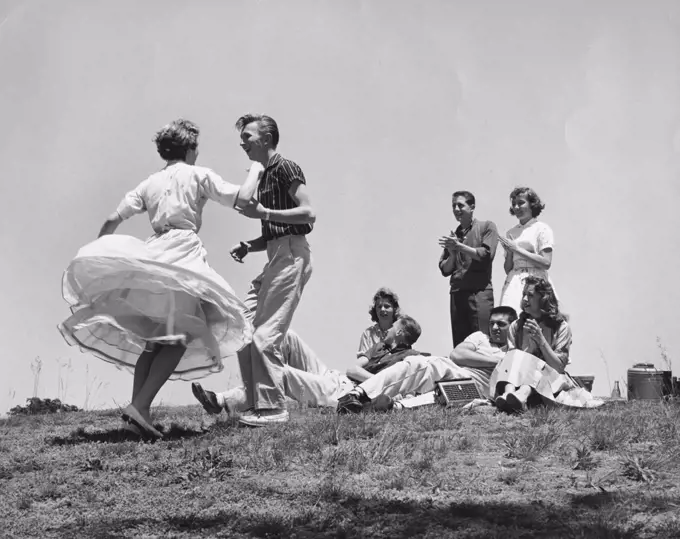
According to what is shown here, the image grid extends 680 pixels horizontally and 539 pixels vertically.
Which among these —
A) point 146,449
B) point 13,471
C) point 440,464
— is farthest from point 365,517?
point 13,471

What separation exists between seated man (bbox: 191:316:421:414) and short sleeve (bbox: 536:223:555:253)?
1.60 meters

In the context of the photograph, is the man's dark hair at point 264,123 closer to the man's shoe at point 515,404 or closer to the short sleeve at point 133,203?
the short sleeve at point 133,203

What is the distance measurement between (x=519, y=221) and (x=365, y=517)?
5790 millimetres

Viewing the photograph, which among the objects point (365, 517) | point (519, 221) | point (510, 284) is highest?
point (519, 221)

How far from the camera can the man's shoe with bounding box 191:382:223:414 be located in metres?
7.56

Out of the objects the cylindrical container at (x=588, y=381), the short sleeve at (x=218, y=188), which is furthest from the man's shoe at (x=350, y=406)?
the cylindrical container at (x=588, y=381)

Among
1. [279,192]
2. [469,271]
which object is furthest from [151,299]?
[469,271]

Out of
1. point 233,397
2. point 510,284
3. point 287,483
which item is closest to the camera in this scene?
point 287,483

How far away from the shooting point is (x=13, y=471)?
5547 millimetres

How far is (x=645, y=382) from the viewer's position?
9.16 meters

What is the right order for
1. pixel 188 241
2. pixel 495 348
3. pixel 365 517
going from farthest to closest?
pixel 495 348 → pixel 188 241 → pixel 365 517

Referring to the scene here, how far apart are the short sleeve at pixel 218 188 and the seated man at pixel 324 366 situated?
2.42 meters

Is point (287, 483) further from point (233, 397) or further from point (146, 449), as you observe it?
point (233, 397)

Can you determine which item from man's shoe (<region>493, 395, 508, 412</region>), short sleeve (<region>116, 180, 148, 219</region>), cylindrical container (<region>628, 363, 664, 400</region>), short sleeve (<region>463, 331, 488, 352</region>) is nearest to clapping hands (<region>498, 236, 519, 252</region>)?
short sleeve (<region>463, 331, 488, 352</region>)
